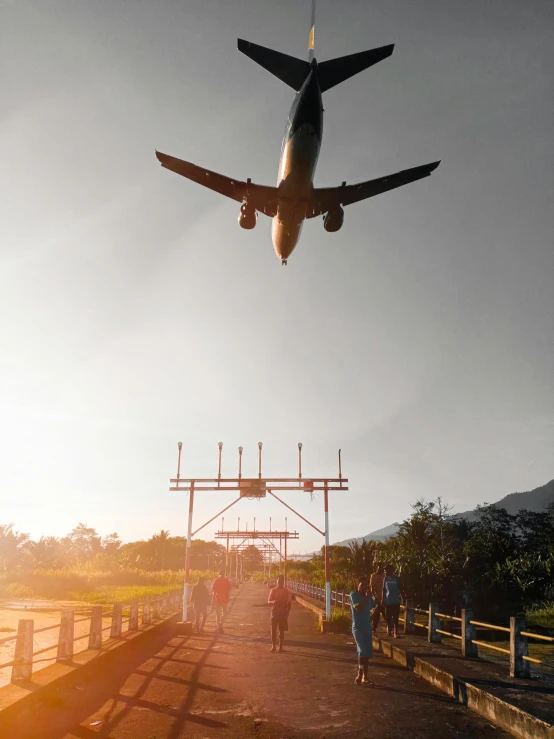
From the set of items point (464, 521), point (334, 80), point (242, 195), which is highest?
point (334, 80)

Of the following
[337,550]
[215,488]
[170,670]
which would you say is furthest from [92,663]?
[337,550]

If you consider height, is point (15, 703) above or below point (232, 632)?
above

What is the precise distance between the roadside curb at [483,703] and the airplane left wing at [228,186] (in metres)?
11.3

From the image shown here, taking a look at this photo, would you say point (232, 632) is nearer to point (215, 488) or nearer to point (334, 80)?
point (215, 488)

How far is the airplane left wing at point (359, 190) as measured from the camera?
43.8 feet

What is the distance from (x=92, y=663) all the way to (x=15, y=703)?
3.52 m

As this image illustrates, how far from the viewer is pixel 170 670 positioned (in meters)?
10.8

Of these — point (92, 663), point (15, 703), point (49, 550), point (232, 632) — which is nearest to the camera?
point (15, 703)

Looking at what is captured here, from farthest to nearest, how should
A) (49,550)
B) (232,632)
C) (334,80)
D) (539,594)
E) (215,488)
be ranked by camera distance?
(49,550) → (539,594) → (215,488) → (232,632) → (334,80)

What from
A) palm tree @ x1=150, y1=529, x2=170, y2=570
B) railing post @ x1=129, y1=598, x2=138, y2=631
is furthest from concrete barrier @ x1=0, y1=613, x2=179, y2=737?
palm tree @ x1=150, y1=529, x2=170, y2=570

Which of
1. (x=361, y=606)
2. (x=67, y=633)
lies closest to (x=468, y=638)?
(x=361, y=606)

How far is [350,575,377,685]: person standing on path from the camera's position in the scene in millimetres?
9414

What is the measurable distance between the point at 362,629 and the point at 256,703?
2576 mm

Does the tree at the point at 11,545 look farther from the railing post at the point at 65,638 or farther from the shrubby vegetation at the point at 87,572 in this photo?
the railing post at the point at 65,638
